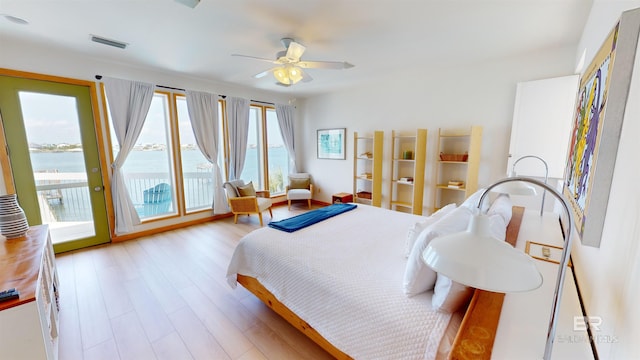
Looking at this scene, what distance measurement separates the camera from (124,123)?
3.45 m

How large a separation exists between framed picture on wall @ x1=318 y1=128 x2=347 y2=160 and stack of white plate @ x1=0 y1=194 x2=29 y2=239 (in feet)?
14.6

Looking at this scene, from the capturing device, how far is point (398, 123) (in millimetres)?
4293

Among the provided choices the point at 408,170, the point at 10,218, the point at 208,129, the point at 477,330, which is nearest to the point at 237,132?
the point at 208,129

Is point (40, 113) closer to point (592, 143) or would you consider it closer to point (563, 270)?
point (563, 270)

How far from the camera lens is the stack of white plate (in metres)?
1.79

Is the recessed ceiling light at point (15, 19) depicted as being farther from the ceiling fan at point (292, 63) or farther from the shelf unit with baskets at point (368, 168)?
the shelf unit with baskets at point (368, 168)

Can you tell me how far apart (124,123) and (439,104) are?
471 centimetres

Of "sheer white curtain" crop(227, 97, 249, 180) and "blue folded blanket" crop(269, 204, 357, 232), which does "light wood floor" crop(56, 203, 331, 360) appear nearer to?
"blue folded blanket" crop(269, 204, 357, 232)

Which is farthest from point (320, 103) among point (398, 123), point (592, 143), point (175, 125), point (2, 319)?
point (2, 319)

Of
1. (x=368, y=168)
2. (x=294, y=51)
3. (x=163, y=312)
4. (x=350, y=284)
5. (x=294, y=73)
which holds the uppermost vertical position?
(x=294, y=51)

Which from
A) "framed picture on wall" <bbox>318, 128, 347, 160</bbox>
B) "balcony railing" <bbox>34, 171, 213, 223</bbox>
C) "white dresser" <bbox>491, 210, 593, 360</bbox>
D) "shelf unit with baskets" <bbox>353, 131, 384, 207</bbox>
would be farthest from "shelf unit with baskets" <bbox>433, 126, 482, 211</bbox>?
"balcony railing" <bbox>34, 171, 213, 223</bbox>

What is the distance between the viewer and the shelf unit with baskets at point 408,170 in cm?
384

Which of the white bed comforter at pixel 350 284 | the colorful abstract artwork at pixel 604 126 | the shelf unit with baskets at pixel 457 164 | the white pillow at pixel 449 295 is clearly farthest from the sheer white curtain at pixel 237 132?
the colorful abstract artwork at pixel 604 126

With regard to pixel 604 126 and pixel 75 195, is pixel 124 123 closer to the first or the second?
pixel 75 195
